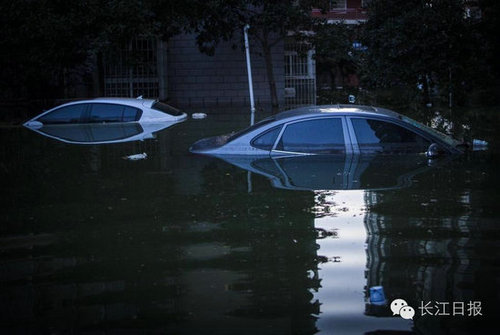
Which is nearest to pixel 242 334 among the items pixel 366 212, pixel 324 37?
pixel 366 212

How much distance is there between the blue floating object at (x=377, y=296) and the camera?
16.2 ft

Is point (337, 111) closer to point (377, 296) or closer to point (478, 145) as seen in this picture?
point (478, 145)

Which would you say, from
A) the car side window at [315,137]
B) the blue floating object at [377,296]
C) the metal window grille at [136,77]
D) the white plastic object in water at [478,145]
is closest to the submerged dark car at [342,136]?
the car side window at [315,137]

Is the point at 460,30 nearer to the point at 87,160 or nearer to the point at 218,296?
the point at 87,160

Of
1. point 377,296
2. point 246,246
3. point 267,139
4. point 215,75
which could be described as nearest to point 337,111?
point 267,139

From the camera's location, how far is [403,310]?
4.80 metres

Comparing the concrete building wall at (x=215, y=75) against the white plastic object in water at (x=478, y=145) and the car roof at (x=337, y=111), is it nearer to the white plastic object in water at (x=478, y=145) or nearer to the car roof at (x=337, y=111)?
the white plastic object in water at (x=478, y=145)

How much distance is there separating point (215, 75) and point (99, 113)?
41.0 feet

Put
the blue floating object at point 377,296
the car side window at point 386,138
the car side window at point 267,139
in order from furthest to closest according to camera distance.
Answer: the car side window at point 267,139
the car side window at point 386,138
the blue floating object at point 377,296

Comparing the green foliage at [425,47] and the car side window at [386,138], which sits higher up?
the green foliage at [425,47]

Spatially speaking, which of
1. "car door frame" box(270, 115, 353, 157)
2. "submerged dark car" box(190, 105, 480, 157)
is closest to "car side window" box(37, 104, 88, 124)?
"submerged dark car" box(190, 105, 480, 157)

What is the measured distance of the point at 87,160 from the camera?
32.1ft

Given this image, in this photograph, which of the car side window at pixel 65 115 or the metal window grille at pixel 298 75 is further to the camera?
the metal window grille at pixel 298 75

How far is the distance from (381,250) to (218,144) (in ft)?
15.0
